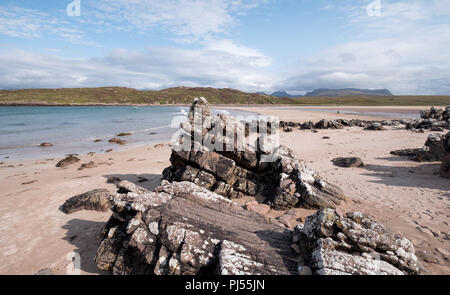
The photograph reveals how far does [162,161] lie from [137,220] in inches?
543

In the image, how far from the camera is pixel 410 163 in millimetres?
16922

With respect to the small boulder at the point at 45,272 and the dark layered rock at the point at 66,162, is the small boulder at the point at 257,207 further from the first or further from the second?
the dark layered rock at the point at 66,162

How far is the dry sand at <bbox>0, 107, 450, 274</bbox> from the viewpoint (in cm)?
772

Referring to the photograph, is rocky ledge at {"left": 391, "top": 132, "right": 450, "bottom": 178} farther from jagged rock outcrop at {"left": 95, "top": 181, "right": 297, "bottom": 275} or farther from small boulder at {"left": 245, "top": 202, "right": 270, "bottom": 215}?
jagged rock outcrop at {"left": 95, "top": 181, "right": 297, "bottom": 275}

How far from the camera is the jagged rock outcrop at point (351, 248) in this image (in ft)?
16.5

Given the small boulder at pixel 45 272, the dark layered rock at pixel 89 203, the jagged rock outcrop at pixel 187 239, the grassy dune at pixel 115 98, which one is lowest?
the small boulder at pixel 45 272

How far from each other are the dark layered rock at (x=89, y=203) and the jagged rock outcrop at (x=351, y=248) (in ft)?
31.4

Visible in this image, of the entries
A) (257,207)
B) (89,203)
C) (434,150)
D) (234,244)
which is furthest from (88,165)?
(434,150)

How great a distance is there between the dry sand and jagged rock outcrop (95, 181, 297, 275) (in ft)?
5.18

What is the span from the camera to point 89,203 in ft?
36.5

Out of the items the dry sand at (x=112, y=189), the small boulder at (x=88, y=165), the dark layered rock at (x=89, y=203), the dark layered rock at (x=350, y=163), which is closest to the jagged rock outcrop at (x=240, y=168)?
the dry sand at (x=112, y=189)

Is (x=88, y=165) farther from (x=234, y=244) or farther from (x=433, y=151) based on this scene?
(x=433, y=151)

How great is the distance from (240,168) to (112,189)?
322 inches
